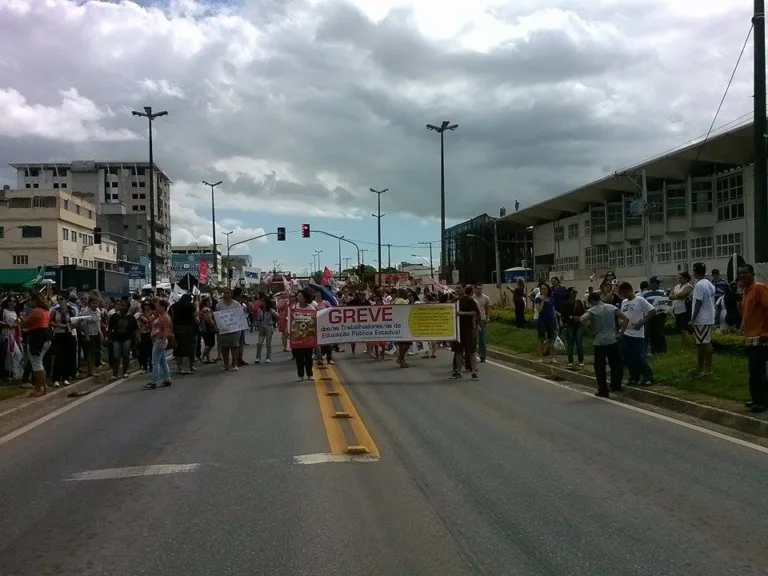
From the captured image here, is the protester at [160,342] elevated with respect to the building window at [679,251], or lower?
lower

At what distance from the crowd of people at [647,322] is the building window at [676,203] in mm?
36792

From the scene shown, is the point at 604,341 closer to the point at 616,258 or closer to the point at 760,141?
the point at 760,141

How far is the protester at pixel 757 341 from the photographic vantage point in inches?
392

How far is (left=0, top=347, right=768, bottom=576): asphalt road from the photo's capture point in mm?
5016

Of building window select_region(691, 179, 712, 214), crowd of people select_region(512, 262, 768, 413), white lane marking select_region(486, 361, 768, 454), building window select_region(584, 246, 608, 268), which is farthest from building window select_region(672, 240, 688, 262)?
white lane marking select_region(486, 361, 768, 454)

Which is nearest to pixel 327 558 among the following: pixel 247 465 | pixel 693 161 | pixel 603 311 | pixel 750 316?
pixel 247 465

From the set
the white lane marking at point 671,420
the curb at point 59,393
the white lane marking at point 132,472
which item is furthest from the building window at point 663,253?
the white lane marking at point 132,472

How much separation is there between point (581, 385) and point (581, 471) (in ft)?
24.1

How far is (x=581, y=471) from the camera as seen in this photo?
7.38m

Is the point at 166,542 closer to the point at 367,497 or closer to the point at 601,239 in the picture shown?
the point at 367,497

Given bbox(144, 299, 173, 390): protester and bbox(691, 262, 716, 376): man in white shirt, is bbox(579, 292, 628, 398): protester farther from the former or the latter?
bbox(144, 299, 173, 390): protester

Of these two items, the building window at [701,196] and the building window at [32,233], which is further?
the building window at [32,233]

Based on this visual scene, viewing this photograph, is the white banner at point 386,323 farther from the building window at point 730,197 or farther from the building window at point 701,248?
the building window at point 701,248

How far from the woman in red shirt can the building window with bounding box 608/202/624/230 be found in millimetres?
54882
